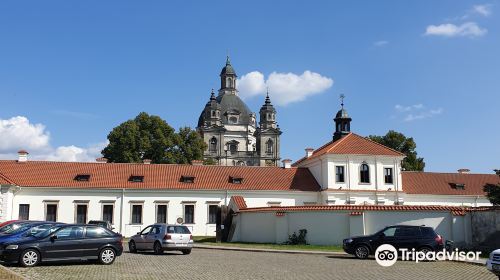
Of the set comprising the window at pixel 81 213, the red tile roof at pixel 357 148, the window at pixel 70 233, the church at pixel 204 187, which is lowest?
the window at pixel 70 233

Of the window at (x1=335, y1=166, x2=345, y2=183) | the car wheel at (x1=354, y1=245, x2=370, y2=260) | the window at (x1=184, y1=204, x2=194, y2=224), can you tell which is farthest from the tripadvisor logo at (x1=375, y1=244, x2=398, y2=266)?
the window at (x1=335, y1=166, x2=345, y2=183)

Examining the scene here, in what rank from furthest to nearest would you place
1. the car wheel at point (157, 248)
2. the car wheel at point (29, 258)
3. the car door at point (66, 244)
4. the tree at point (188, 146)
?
the tree at point (188, 146) → the car wheel at point (157, 248) → the car door at point (66, 244) → the car wheel at point (29, 258)

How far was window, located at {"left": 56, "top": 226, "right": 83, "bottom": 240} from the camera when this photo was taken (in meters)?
19.0

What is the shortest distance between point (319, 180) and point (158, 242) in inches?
1062

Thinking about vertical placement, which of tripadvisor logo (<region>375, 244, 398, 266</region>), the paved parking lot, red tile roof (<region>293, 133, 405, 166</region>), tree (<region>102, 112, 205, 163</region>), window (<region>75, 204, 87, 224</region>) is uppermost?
tree (<region>102, 112, 205, 163</region>)

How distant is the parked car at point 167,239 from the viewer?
2541cm

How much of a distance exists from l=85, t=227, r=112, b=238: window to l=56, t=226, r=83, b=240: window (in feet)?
0.85

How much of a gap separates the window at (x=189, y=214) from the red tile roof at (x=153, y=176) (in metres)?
1.67

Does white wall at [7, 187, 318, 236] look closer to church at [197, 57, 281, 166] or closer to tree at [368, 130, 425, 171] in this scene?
tree at [368, 130, 425, 171]

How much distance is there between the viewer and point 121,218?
4484cm

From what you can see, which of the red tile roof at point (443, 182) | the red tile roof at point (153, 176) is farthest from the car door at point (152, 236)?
the red tile roof at point (443, 182)

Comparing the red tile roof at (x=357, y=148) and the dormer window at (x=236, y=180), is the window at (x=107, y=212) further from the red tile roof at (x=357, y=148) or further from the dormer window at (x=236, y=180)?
the red tile roof at (x=357, y=148)

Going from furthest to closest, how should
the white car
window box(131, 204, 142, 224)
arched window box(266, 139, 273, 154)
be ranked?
arched window box(266, 139, 273, 154), window box(131, 204, 142, 224), the white car

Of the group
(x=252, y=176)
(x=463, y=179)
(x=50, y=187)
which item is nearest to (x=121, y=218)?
(x=50, y=187)
